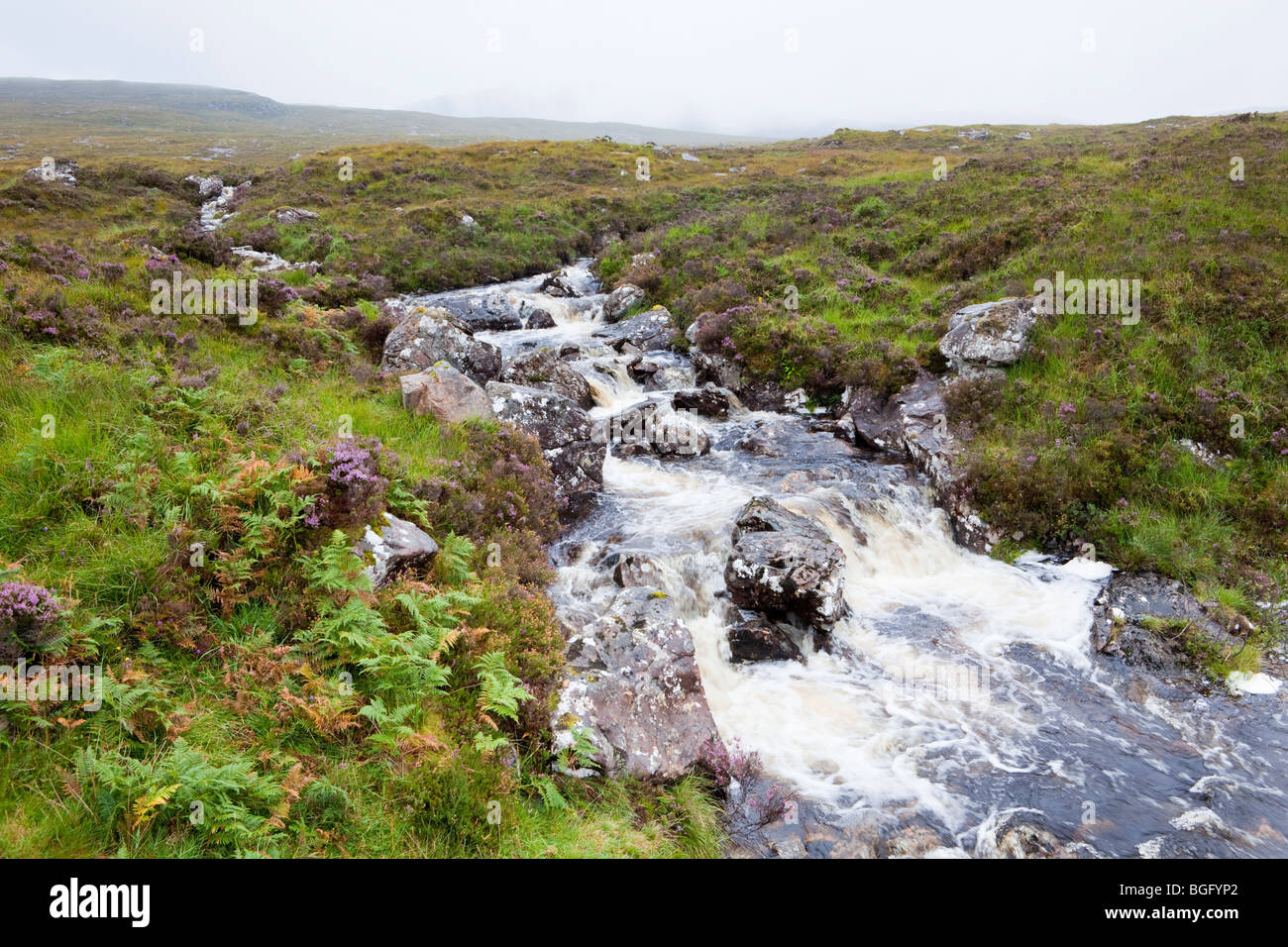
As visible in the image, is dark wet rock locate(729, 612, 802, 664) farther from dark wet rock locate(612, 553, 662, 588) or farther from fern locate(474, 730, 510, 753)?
fern locate(474, 730, 510, 753)

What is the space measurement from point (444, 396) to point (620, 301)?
49.9 ft

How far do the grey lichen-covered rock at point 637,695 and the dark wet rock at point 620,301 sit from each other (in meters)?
18.7

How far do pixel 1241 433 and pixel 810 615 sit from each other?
32.9 ft

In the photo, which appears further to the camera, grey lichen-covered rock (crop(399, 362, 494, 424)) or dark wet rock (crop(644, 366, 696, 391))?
dark wet rock (crop(644, 366, 696, 391))

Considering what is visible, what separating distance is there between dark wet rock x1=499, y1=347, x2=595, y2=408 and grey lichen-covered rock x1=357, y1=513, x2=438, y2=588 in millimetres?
9299

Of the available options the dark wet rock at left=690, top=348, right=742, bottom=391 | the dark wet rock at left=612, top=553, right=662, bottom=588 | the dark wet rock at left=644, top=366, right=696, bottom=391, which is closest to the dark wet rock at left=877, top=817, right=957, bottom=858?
the dark wet rock at left=612, top=553, right=662, bottom=588

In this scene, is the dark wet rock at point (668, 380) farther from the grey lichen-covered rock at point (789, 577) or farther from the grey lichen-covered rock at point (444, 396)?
the grey lichen-covered rock at point (789, 577)

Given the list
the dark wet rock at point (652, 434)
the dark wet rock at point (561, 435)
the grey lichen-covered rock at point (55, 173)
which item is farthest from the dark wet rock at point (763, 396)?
the grey lichen-covered rock at point (55, 173)

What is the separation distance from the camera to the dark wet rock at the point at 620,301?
2556cm

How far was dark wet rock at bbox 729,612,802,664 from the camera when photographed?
31.8 ft

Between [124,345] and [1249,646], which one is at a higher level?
[124,345]

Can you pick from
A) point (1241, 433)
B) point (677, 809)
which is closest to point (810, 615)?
point (677, 809)

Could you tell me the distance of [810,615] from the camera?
10039mm

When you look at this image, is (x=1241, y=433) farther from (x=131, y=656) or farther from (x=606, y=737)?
(x=131, y=656)
